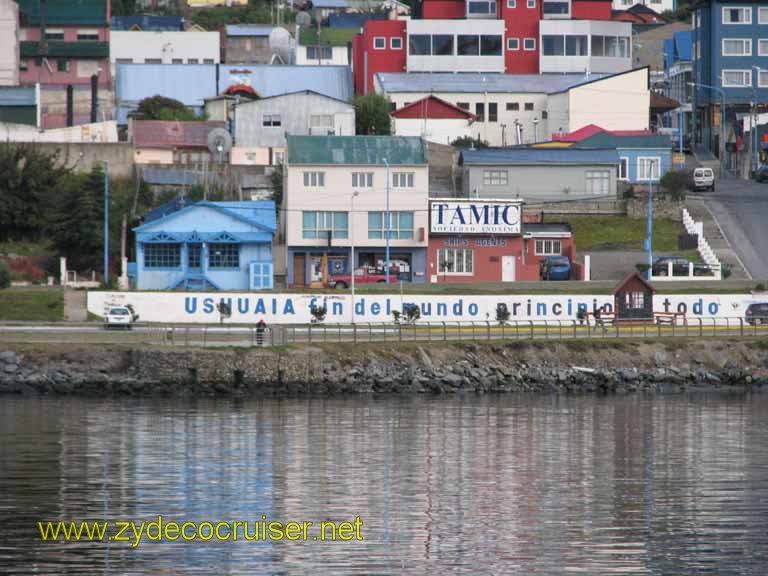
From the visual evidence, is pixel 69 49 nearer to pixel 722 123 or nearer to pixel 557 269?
pixel 722 123

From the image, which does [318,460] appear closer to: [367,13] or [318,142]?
[318,142]

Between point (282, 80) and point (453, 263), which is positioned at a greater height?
point (282, 80)

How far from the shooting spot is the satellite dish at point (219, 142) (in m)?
98.4

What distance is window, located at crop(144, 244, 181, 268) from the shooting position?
7638 cm

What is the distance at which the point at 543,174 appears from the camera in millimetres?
90750

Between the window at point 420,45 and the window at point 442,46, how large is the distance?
40 cm

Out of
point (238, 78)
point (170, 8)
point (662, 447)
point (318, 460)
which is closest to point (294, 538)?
point (318, 460)

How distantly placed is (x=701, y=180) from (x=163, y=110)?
39.3m

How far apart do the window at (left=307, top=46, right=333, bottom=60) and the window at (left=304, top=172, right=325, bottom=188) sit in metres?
53.5

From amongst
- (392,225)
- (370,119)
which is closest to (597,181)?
(392,225)

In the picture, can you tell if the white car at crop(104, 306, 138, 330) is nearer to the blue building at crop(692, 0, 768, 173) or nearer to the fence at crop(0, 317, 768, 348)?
the fence at crop(0, 317, 768, 348)

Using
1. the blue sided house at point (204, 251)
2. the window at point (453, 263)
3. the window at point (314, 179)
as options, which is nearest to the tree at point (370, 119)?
the window at point (314, 179)

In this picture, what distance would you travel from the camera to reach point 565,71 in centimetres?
11769

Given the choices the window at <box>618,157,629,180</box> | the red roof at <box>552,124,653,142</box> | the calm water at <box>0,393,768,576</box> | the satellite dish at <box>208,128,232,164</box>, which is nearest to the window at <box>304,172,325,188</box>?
the satellite dish at <box>208,128,232,164</box>
